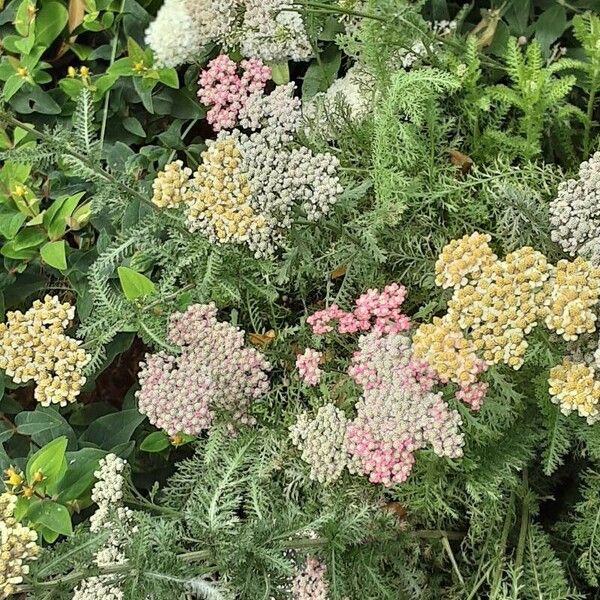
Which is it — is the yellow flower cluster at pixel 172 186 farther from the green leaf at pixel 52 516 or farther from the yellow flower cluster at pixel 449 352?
the green leaf at pixel 52 516

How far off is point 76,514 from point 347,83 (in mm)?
892

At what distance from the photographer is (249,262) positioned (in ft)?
4.03

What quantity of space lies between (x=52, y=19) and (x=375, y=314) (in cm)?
89

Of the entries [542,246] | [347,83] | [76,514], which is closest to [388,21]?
[347,83]

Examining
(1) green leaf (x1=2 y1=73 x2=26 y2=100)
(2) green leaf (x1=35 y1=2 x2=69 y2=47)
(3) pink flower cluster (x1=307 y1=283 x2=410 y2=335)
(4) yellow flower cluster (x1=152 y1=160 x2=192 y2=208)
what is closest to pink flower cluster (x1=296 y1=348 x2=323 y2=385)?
(3) pink flower cluster (x1=307 y1=283 x2=410 y2=335)

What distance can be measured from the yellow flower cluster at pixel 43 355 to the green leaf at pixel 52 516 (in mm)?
212

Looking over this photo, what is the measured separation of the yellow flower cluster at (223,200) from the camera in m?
1.05

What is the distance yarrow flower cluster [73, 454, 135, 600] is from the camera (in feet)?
3.30

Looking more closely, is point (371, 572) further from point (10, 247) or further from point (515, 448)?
point (10, 247)

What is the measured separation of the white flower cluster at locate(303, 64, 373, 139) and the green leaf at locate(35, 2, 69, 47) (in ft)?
1.72

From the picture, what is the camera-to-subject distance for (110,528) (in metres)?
1.02

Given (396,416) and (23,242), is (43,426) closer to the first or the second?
(23,242)

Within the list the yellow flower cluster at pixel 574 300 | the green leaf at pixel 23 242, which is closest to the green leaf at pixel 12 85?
the green leaf at pixel 23 242

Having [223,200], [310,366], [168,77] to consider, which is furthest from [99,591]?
[168,77]
